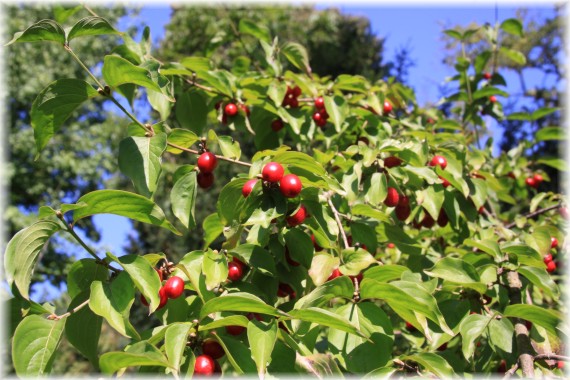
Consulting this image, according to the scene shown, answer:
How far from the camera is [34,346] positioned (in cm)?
100

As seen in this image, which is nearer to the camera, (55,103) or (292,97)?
(55,103)

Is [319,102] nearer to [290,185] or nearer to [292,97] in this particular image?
[292,97]

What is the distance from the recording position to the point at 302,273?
4.83 ft

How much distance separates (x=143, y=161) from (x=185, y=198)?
0.59 feet

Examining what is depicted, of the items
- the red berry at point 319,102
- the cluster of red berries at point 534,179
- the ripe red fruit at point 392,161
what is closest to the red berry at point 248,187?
the ripe red fruit at point 392,161

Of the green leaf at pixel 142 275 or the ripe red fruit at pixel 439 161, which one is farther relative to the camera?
the ripe red fruit at pixel 439 161

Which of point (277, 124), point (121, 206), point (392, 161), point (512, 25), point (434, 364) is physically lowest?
point (434, 364)

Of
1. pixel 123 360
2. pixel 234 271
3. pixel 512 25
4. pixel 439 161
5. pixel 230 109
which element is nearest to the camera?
pixel 123 360

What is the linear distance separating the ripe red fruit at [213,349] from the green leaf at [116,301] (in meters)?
0.16

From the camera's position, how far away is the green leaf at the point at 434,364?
1.12 meters

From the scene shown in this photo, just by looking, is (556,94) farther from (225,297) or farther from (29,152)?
(225,297)

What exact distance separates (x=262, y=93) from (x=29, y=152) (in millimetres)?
11687

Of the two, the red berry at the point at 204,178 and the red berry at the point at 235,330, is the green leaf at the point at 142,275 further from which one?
the red berry at the point at 204,178

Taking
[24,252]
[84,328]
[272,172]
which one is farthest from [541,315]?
[24,252]
